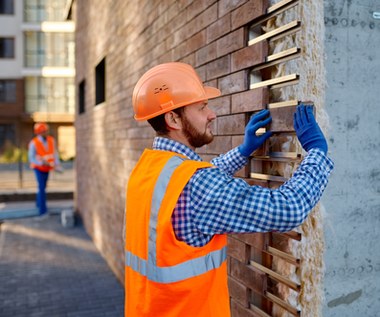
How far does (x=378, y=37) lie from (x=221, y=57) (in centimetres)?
112

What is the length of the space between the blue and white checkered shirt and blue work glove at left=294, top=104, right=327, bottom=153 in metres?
0.05

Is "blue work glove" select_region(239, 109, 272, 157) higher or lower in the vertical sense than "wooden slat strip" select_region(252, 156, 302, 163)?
higher

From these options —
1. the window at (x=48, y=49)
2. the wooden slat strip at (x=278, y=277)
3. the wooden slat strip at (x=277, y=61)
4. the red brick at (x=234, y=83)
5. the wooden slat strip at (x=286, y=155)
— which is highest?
the window at (x=48, y=49)

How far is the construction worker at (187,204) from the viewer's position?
6.04ft

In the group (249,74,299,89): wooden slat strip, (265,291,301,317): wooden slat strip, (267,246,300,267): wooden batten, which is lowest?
(265,291,301,317): wooden slat strip

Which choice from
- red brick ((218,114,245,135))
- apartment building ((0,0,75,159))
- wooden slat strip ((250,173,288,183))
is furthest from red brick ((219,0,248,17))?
apartment building ((0,0,75,159))

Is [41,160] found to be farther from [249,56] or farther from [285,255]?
[285,255]

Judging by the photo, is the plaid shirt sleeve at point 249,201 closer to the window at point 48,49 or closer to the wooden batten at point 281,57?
the wooden batten at point 281,57

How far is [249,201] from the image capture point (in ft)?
6.00

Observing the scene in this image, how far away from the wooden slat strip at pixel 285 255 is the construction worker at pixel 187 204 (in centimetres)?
40

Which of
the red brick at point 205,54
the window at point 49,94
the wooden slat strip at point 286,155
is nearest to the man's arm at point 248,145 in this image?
the wooden slat strip at point 286,155

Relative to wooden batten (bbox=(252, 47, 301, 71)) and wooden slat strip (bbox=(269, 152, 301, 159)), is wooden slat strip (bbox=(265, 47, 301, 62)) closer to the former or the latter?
wooden batten (bbox=(252, 47, 301, 71))

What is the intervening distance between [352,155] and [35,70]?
36.9m

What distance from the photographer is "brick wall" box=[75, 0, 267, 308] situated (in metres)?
2.88
